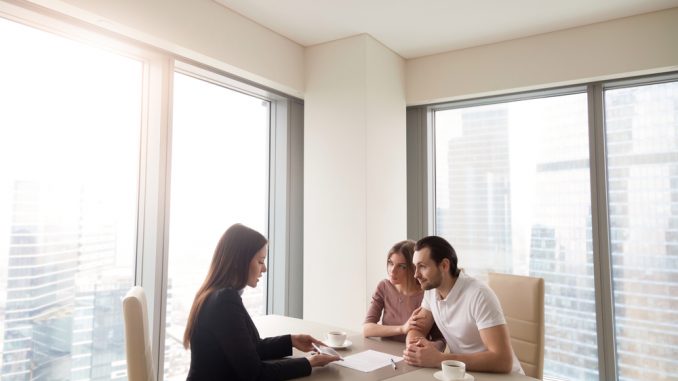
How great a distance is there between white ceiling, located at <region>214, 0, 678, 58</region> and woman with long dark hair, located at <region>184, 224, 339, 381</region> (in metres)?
1.82

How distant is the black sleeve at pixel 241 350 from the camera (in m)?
1.55

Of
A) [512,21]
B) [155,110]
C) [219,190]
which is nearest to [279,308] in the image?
[219,190]

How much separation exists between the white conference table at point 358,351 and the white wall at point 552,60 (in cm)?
227

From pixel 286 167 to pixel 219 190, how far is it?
2.08 ft

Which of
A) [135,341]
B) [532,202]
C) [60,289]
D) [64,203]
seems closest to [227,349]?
[135,341]

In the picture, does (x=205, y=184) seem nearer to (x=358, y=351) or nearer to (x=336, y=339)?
(x=336, y=339)

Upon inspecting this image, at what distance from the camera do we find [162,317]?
270 cm

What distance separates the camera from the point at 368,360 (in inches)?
72.6

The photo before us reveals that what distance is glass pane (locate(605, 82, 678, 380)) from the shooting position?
3.03 meters

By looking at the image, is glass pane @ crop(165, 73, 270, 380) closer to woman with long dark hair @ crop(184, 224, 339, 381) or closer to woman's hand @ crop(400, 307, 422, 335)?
woman with long dark hair @ crop(184, 224, 339, 381)

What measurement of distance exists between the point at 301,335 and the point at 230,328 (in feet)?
1.48

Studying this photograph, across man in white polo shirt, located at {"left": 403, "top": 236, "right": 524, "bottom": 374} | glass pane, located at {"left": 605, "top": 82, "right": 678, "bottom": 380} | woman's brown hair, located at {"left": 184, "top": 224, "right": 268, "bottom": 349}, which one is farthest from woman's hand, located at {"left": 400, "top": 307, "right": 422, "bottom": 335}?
glass pane, located at {"left": 605, "top": 82, "right": 678, "bottom": 380}

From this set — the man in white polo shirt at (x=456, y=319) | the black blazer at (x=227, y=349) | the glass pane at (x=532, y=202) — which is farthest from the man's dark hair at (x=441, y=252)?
the glass pane at (x=532, y=202)

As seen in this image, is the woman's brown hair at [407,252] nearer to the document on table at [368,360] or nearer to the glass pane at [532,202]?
the document on table at [368,360]
